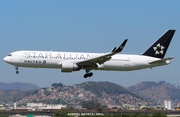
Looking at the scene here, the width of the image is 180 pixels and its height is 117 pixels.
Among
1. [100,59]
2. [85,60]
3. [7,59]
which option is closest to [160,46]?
[100,59]

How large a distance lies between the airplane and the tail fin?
32.1 inches

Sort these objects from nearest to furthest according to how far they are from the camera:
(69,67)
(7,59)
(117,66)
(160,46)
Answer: (69,67)
(7,59)
(117,66)
(160,46)

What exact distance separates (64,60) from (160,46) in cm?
1692

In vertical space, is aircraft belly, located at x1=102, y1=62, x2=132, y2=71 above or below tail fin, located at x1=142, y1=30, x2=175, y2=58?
below

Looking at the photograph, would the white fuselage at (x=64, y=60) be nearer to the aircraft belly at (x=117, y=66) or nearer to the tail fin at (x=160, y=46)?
the aircraft belly at (x=117, y=66)

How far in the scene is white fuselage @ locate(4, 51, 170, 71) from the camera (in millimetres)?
62344

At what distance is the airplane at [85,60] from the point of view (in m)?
62.3

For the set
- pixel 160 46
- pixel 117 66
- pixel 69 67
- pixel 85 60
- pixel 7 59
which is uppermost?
pixel 160 46

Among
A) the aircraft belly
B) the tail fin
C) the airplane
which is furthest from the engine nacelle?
the tail fin

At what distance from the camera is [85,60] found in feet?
206

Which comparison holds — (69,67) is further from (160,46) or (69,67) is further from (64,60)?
(160,46)

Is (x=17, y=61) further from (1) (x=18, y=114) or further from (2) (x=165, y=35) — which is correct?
(1) (x=18, y=114)

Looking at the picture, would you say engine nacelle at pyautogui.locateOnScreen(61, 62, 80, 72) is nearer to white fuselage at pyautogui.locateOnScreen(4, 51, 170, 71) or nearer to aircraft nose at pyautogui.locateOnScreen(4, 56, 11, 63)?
white fuselage at pyautogui.locateOnScreen(4, 51, 170, 71)

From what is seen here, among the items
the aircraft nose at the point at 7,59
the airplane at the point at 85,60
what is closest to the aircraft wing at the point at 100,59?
the airplane at the point at 85,60
